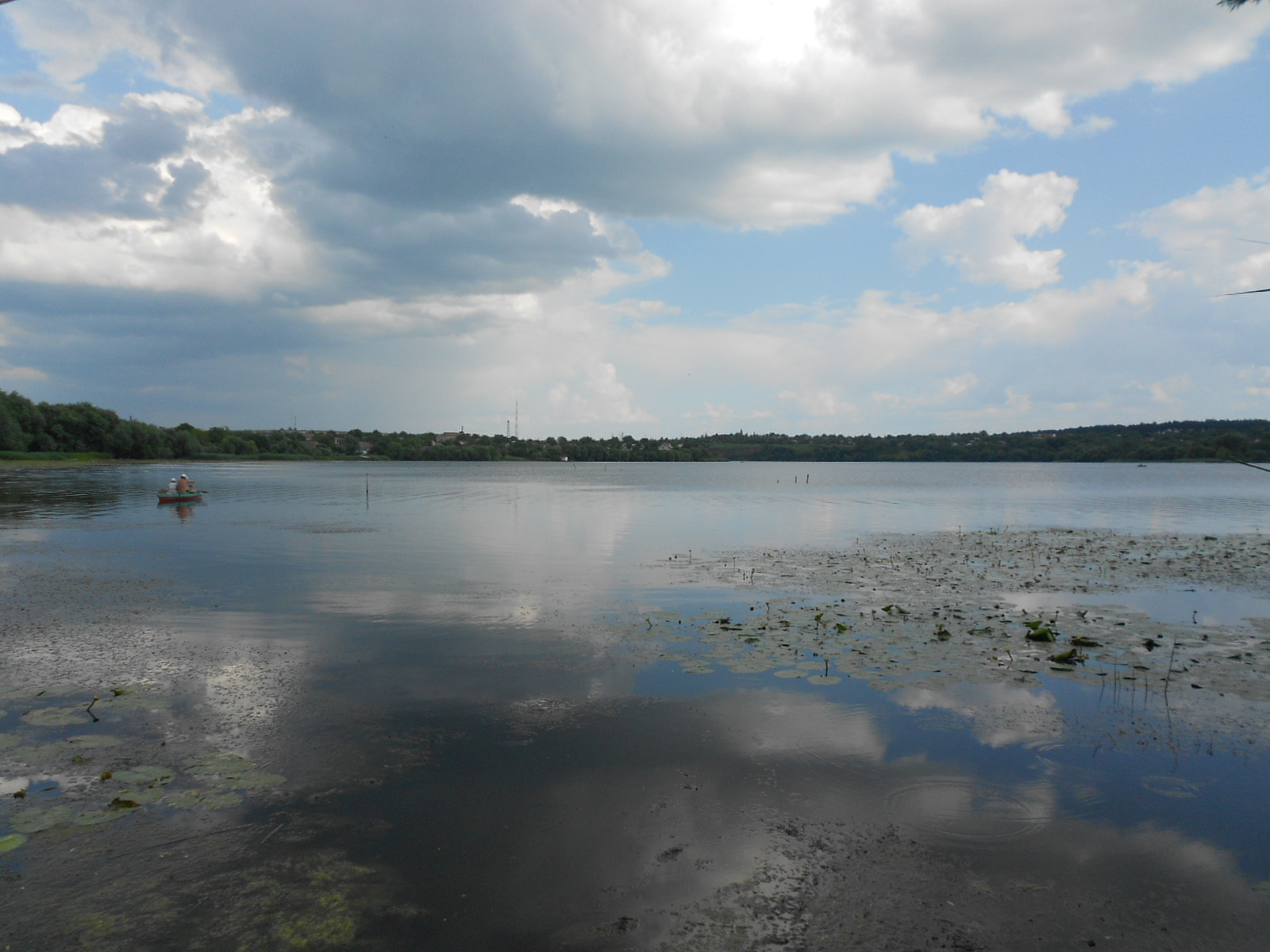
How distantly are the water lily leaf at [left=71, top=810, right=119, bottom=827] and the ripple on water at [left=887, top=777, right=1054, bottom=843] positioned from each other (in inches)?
277

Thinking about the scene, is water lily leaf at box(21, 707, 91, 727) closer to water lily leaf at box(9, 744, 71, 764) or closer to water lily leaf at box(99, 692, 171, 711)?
water lily leaf at box(99, 692, 171, 711)

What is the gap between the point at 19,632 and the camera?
13055 mm

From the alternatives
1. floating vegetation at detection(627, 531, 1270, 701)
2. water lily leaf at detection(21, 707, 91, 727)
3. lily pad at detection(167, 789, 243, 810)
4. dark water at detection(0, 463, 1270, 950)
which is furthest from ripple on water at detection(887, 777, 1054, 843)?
water lily leaf at detection(21, 707, 91, 727)

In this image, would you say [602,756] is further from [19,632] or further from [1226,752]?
[19,632]

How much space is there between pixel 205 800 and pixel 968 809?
23.5 ft

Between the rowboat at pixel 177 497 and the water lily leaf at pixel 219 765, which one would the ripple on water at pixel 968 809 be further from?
the rowboat at pixel 177 497

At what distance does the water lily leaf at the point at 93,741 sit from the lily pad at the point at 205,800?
6.01 feet

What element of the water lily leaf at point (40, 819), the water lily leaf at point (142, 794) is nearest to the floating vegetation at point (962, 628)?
the water lily leaf at point (142, 794)

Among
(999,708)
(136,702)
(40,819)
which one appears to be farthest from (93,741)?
(999,708)

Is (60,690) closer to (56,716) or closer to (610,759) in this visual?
(56,716)

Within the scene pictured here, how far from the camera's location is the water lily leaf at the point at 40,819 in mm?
6199

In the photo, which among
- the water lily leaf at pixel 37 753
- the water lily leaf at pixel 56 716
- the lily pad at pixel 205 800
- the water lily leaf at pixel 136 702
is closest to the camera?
the lily pad at pixel 205 800

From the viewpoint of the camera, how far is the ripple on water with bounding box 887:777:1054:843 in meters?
6.54

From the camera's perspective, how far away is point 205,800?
22.2 feet
